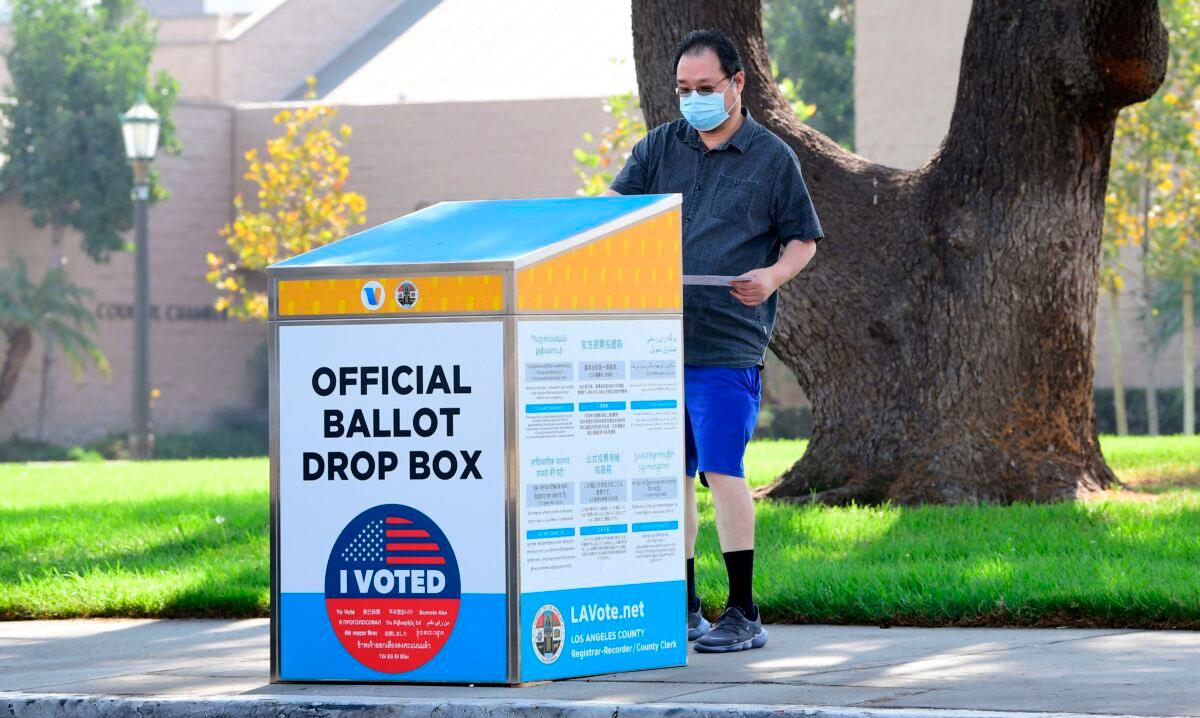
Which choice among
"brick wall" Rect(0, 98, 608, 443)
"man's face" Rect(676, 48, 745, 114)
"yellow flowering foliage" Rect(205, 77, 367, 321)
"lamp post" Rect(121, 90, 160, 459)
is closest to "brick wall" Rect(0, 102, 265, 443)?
"brick wall" Rect(0, 98, 608, 443)

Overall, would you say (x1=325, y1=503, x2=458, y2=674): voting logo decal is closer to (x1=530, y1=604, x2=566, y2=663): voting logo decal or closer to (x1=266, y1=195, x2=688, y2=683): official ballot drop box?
(x1=266, y1=195, x2=688, y2=683): official ballot drop box

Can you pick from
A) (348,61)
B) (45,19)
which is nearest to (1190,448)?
(45,19)

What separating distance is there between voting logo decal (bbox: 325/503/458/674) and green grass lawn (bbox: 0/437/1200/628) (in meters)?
1.92

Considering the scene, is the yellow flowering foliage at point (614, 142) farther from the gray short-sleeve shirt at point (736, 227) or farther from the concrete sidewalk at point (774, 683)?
the concrete sidewalk at point (774, 683)

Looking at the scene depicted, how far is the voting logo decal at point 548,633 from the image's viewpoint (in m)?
5.60

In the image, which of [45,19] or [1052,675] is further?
[45,19]

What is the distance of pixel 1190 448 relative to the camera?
13.9 m

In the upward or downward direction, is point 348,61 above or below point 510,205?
above

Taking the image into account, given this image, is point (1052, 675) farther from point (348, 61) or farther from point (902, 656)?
point (348, 61)

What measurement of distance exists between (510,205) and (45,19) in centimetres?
3413

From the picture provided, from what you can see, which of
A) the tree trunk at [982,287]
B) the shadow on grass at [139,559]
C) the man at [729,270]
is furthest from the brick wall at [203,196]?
the man at [729,270]

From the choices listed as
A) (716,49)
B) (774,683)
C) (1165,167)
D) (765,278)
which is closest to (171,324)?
(1165,167)

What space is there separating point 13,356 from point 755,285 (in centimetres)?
3180

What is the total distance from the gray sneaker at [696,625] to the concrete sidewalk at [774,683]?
0.25m
